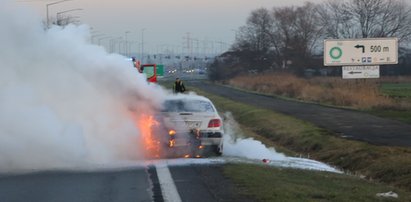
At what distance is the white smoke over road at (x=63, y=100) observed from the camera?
46.2 ft

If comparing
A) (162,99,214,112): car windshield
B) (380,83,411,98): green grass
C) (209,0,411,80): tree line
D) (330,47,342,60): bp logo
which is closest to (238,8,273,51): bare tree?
(209,0,411,80): tree line

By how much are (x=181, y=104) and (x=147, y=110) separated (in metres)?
0.82

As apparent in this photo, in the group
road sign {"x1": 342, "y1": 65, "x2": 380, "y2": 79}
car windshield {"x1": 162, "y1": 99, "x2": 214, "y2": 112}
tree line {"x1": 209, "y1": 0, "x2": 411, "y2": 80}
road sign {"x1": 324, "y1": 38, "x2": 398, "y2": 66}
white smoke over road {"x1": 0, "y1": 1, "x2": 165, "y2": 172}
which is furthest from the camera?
tree line {"x1": 209, "y1": 0, "x2": 411, "y2": 80}

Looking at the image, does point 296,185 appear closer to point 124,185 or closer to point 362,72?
point 124,185

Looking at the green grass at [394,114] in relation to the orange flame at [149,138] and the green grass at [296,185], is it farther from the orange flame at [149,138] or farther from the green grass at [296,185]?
the green grass at [296,185]

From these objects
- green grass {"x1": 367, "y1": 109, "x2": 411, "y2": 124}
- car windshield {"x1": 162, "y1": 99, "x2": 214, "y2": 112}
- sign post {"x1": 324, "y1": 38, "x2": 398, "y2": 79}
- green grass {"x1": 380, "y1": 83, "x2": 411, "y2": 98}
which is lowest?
green grass {"x1": 380, "y1": 83, "x2": 411, "y2": 98}

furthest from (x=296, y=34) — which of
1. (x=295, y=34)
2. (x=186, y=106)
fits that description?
(x=186, y=106)

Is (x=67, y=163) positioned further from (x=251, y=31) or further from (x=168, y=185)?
(x=251, y=31)

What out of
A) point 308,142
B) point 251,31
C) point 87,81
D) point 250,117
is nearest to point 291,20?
point 251,31

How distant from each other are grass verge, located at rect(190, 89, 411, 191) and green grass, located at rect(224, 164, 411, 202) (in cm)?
234

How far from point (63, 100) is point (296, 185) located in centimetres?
651

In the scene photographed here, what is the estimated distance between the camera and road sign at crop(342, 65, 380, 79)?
121ft

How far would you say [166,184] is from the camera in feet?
35.4

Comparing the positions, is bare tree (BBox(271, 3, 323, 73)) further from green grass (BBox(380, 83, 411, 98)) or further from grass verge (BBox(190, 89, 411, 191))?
grass verge (BBox(190, 89, 411, 191))
